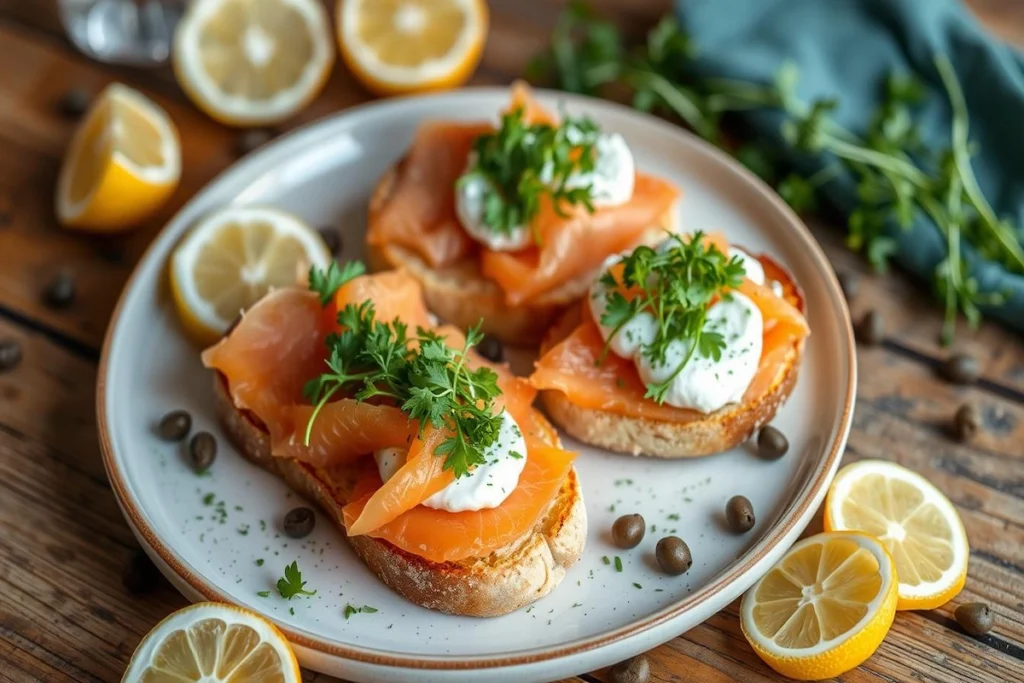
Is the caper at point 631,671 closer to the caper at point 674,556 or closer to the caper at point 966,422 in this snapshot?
the caper at point 674,556

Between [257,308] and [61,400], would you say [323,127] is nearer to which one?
[257,308]

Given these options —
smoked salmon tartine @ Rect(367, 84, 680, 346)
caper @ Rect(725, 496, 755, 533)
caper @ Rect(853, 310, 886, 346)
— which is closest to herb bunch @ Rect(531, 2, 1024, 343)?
caper @ Rect(853, 310, 886, 346)

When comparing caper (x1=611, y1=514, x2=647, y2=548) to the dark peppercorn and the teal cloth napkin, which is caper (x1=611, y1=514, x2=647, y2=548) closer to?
the teal cloth napkin

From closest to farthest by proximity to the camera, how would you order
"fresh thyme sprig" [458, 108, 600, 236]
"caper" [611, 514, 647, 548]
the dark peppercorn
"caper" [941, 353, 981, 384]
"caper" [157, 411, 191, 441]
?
"caper" [611, 514, 647, 548] → "caper" [157, 411, 191, 441] → "fresh thyme sprig" [458, 108, 600, 236] → "caper" [941, 353, 981, 384] → the dark peppercorn

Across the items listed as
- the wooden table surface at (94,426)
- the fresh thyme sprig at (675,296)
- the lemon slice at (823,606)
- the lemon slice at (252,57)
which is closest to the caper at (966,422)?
the wooden table surface at (94,426)

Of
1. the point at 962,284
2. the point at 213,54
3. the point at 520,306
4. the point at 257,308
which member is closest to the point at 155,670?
the point at 257,308
